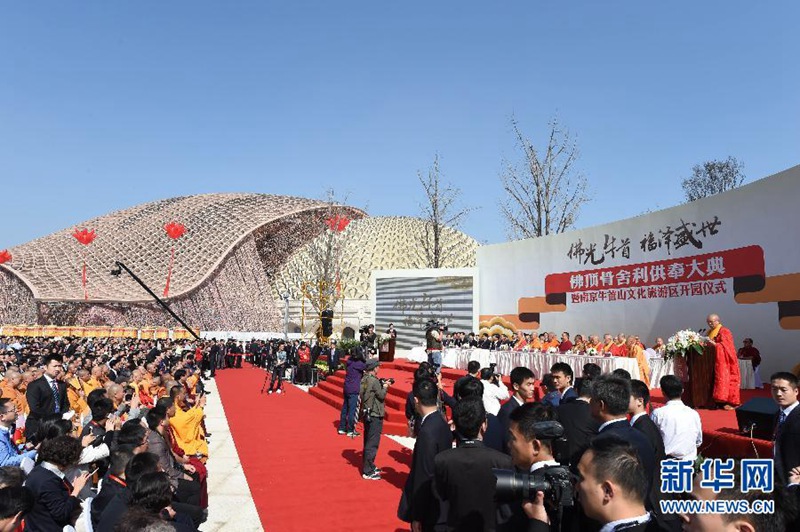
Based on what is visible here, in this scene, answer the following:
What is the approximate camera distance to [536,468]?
2.41m

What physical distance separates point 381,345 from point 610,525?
725 inches

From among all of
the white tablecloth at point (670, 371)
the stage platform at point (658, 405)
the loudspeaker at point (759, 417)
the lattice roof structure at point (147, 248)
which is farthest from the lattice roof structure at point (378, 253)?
the loudspeaker at point (759, 417)

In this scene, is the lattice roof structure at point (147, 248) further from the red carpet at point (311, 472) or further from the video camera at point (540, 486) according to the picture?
the video camera at point (540, 486)

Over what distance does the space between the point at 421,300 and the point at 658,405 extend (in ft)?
49.3

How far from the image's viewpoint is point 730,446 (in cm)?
621

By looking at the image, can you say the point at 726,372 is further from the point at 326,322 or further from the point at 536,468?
the point at 326,322

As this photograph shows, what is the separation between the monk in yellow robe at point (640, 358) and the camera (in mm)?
10648

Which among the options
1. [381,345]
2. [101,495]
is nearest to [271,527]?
[101,495]

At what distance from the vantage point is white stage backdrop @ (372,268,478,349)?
2262cm

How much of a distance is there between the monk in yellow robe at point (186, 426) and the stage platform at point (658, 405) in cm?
557

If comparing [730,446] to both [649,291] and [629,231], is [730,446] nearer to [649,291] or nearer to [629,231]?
[649,291]

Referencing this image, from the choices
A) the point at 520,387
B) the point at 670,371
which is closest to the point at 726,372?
the point at 670,371

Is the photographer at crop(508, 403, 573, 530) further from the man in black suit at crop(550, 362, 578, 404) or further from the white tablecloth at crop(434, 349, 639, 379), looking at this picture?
the white tablecloth at crop(434, 349, 639, 379)

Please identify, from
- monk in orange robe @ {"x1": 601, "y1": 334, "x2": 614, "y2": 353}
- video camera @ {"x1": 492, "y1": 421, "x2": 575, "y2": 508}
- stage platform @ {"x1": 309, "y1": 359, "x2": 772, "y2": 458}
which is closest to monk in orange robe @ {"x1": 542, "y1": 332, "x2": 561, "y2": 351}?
monk in orange robe @ {"x1": 601, "y1": 334, "x2": 614, "y2": 353}
